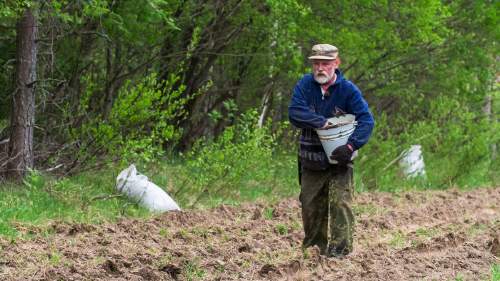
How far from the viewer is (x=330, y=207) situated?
28.7 feet

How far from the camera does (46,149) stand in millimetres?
13648

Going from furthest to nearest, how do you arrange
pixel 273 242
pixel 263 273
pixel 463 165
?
pixel 463 165 → pixel 273 242 → pixel 263 273

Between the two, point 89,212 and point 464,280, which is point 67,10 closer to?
point 89,212

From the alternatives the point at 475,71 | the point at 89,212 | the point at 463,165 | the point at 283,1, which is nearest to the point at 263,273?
the point at 89,212

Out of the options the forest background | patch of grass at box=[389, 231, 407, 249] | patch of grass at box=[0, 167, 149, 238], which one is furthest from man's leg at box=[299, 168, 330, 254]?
the forest background

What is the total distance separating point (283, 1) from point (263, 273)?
7.62 meters

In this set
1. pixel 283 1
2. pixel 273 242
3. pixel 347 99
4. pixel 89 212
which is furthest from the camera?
pixel 283 1

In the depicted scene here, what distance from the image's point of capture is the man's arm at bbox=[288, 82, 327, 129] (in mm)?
8500

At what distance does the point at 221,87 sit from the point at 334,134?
38.0 feet

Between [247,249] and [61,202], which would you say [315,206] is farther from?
[61,202]

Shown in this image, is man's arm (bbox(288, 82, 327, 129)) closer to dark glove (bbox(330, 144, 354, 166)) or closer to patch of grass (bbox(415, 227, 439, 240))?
dark glove (bbox(330, 144, 354, 166))

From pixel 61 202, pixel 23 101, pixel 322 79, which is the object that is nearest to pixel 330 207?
pixel 322 79

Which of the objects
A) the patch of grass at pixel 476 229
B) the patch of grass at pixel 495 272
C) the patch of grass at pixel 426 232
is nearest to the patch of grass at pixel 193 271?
the patch of grass at pixel 495 272

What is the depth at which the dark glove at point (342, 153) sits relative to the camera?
8445 mm
